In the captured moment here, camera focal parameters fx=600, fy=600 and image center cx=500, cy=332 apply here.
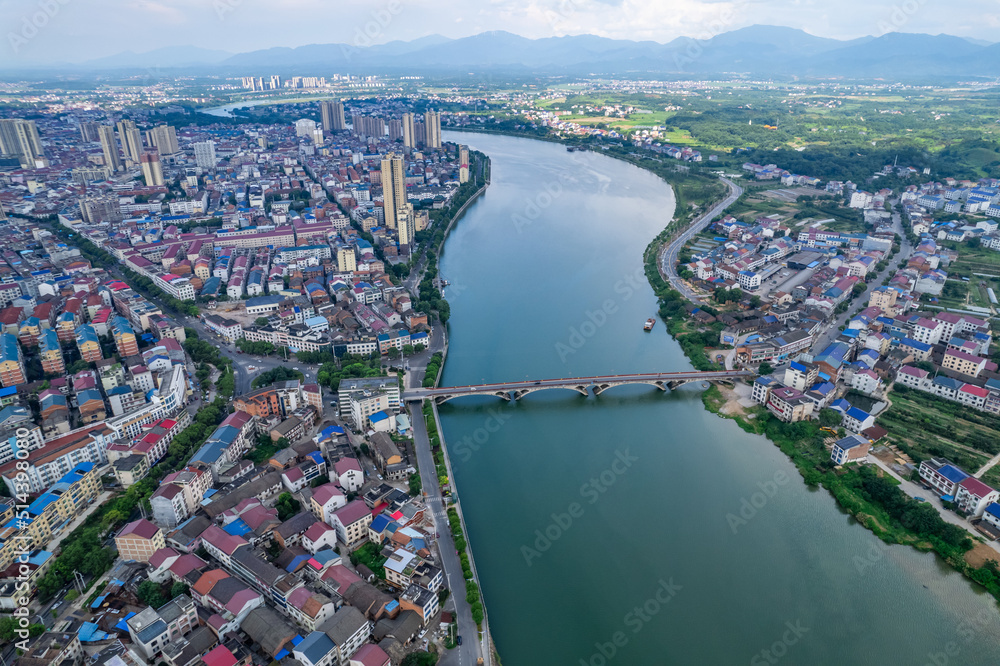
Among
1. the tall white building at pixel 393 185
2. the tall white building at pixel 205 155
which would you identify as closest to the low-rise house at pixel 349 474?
the tall white building at pixel 393 185

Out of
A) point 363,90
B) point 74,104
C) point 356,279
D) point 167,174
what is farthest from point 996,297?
point 363,90

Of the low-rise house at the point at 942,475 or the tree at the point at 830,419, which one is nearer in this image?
the low-rise house at the point at 942,475

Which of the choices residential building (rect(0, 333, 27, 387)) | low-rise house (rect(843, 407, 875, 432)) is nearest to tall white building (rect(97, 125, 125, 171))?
residential building (rect(0, 333, 27, 387))

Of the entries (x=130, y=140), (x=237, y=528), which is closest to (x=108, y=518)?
(x=237, y=528)

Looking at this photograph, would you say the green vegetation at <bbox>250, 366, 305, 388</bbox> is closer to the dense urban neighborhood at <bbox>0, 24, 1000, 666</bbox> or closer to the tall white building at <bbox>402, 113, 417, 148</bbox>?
the dense urban neighborhood at <bbox>0, 24, 1000, 666</bbox>

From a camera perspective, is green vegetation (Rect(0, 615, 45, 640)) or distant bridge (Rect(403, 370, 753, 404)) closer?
green vegetation (Rect(0, 615, 45, 640))

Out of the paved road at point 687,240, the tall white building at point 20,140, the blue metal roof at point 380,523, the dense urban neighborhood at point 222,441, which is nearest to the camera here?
the dense urban neighborhood at point 222,441

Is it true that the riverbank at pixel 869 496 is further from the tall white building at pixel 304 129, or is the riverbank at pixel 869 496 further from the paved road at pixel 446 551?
the tall white building at pixel 304 129
